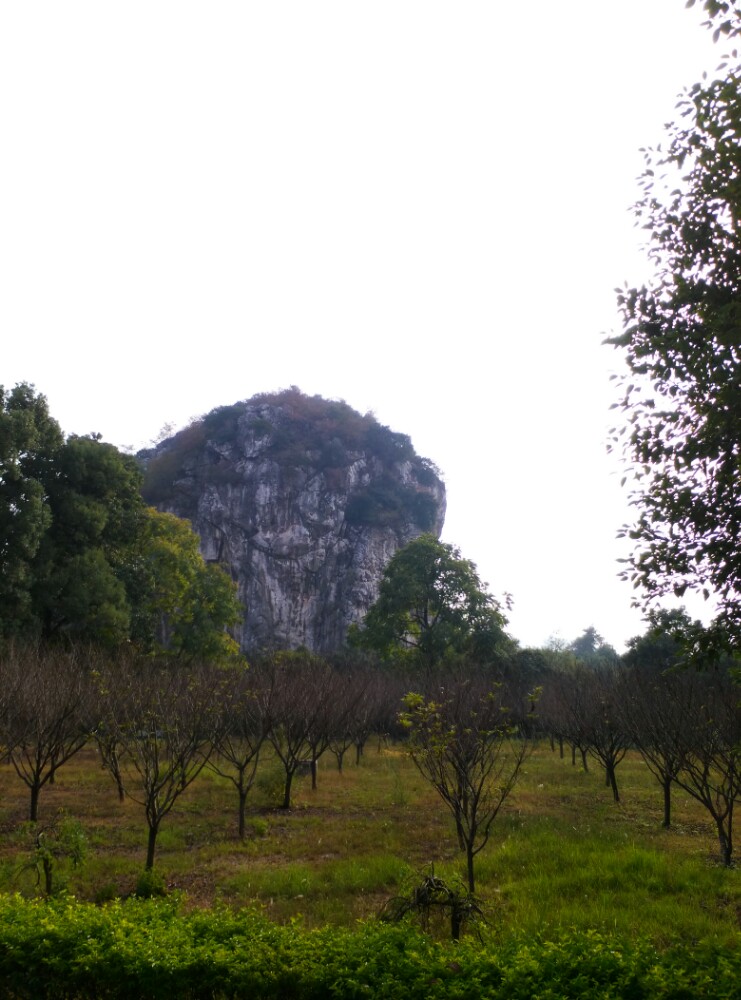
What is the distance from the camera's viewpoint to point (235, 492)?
6775cm

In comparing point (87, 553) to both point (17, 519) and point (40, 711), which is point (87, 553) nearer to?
point (17, 519)

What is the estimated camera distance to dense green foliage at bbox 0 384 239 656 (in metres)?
24.7

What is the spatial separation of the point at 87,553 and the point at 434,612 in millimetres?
16801

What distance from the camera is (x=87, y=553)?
27.0 metres

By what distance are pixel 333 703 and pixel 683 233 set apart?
13.4m

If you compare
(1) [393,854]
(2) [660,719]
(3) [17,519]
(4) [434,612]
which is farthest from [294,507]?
(1) [393,854]

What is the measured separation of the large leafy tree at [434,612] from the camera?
35.6m

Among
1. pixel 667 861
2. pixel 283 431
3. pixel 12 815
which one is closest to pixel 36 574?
pixel 12 815

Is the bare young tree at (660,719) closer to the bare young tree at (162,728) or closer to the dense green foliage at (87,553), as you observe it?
the bare young tree at (162,728)

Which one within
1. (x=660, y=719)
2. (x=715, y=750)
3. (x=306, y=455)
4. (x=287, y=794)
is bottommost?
(x=287, y=794)

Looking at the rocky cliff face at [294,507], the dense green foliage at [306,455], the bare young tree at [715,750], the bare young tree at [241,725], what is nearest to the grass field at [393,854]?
the bare young tree at [715,750]

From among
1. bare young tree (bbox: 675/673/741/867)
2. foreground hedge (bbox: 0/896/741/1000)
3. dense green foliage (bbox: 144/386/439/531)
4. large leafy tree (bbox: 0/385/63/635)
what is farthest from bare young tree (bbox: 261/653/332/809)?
dense green foliage (bbox: 144/386/439/531)

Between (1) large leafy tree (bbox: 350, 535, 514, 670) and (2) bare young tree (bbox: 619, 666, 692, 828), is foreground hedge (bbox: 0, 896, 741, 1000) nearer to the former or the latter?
(2) bare young tree (bbox: 619, 666, 692, 828)

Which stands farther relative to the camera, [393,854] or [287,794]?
[287,794]
